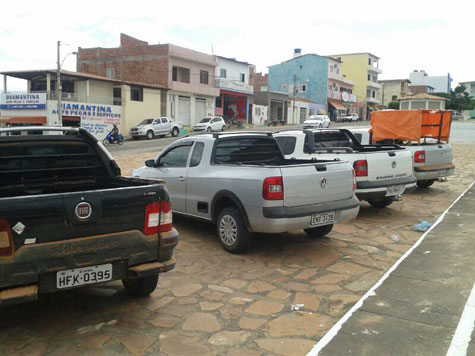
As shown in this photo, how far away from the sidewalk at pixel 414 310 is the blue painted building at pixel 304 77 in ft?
189

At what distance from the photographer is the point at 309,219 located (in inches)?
214

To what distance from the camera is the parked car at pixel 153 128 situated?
32.1m

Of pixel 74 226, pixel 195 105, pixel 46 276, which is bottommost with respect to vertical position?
pixel 46 276

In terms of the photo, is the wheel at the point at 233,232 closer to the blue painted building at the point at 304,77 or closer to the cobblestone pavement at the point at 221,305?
the cobblestone pavement at the point at 221,305

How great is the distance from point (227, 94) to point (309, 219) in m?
44.9

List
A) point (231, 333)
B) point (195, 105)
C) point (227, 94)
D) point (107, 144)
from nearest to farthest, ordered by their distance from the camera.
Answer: point (231, 333) < point (107, 144) < point (195, 105) < point (227, 94)

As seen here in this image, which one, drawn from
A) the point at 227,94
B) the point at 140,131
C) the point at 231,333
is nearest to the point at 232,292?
the point at 231,333

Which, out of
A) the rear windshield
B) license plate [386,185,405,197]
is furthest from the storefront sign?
license plate [386,185,405,197]

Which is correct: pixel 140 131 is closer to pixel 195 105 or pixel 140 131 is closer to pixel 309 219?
pixel 195 105

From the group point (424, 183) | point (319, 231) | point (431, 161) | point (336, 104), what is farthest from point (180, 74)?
point (319, 231)

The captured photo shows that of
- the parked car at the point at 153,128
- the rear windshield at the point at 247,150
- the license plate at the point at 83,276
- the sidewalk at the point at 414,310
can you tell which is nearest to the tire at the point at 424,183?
the sidewalk at the point at 414,310

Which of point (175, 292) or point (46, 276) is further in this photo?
point (175, 292)

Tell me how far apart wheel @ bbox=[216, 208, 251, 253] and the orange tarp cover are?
693 cm

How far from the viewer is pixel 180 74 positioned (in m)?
41.8
